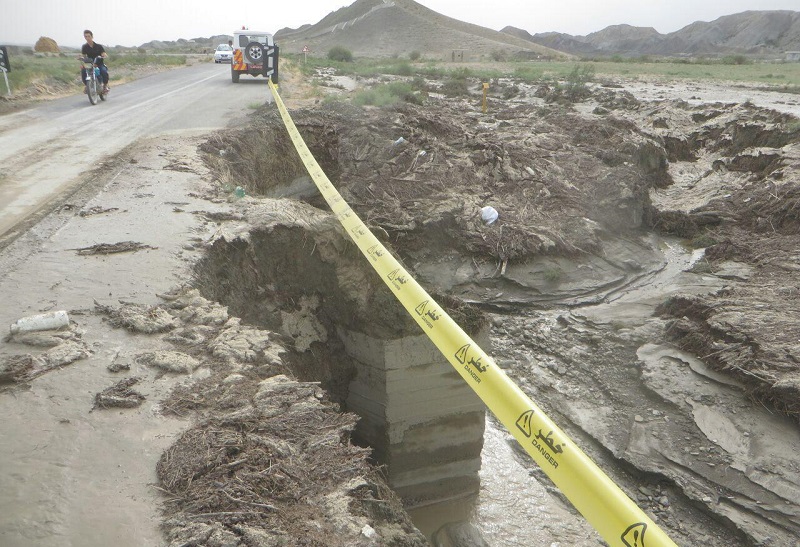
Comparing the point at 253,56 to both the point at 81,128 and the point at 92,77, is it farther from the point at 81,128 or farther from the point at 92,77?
the point at 81,128

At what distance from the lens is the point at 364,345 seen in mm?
7027

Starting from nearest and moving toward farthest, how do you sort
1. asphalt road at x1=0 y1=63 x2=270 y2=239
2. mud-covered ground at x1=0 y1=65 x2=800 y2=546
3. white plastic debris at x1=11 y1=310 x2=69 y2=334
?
mud-covered ground at x1=0 y1=65 x2=800 y2=546 → white plastic debris at x1=11 y1=310 x2=69 y2=334 → asphalt road at x1=0 y1=63 x2=270 y2=239

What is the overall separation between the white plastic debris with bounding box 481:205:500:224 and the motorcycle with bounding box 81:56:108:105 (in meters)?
11.3

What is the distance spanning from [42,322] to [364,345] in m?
3.60

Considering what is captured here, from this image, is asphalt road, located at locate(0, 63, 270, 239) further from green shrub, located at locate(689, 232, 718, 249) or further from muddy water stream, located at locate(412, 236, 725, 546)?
green shrub, located at locate(689, 232, 718, 249)

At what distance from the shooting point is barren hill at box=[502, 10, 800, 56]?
339 feet

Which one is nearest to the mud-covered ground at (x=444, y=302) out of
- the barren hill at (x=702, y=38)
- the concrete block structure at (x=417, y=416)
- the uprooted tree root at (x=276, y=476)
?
the uprooted tree root at (x=276, y=476)

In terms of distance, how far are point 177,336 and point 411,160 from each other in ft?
37.7

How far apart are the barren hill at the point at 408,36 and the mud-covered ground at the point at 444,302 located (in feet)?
213

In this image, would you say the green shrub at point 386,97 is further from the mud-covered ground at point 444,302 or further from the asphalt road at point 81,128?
the asphalt road at point 81,128

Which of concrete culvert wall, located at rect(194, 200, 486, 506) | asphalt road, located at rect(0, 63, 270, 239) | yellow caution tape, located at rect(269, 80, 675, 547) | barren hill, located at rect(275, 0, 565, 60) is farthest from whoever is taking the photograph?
barren hill, located at rect(275, 0, 565, 60)

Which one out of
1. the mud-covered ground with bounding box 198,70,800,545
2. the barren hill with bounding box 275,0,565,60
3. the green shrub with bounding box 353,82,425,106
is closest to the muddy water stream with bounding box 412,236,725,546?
the mud-covered ground with bounding box 198,70,800,545

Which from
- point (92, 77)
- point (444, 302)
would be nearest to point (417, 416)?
point (444, 302)

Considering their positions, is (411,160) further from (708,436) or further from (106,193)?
(708,436)
